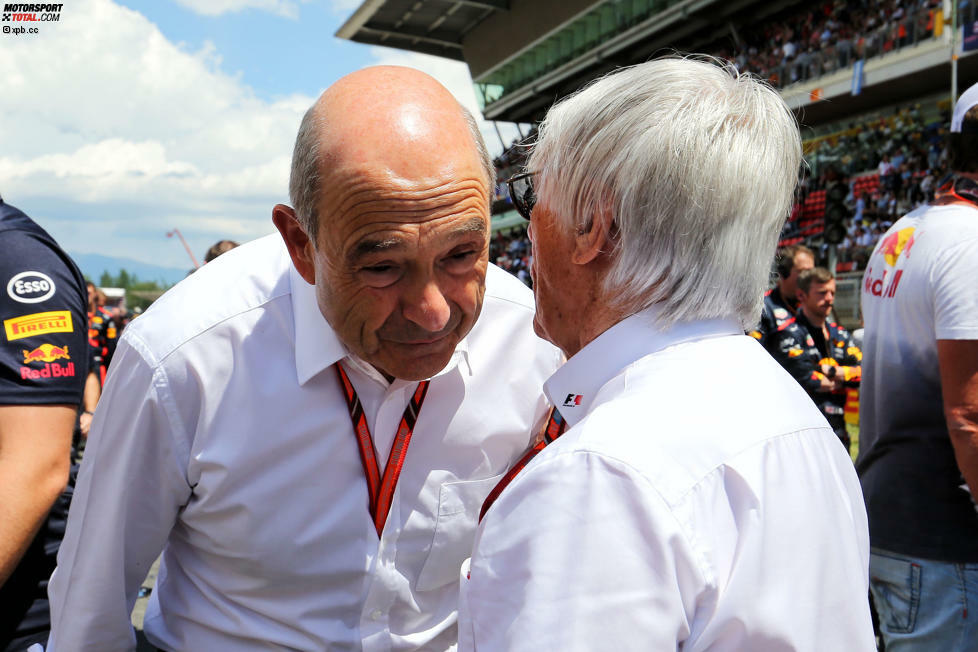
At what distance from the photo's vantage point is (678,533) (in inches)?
38.4

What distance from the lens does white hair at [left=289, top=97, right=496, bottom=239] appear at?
1.59 m

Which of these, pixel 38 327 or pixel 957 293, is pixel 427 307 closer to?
pixel 38 327

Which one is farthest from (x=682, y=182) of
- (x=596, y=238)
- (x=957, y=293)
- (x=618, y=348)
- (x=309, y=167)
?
(x=957, y=293)

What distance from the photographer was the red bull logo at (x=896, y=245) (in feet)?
8.21

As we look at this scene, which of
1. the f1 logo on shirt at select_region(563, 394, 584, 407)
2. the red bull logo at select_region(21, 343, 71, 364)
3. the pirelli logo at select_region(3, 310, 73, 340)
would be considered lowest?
the f1 logo on shirt at select_region(563, 394, 584, 407)

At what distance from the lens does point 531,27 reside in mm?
39000

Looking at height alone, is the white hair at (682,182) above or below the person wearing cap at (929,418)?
above

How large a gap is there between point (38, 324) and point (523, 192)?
1256mm

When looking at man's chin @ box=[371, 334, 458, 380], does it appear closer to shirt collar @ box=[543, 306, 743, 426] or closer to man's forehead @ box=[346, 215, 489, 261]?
man's forehead @ box=[346, 215, 489, 261]

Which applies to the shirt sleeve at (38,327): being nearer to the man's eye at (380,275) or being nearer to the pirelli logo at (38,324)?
the pirelli logo at (38,324)

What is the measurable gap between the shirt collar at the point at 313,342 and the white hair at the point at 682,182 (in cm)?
62

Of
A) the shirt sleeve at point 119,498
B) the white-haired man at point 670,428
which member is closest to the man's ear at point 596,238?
the white-haired man at point 670,428

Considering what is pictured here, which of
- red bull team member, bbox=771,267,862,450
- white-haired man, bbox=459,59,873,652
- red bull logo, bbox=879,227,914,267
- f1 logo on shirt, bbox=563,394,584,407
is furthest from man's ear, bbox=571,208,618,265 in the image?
red bull team member, bbox=771,267,862,450

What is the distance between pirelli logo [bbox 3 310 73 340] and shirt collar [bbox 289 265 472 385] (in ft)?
2.08
